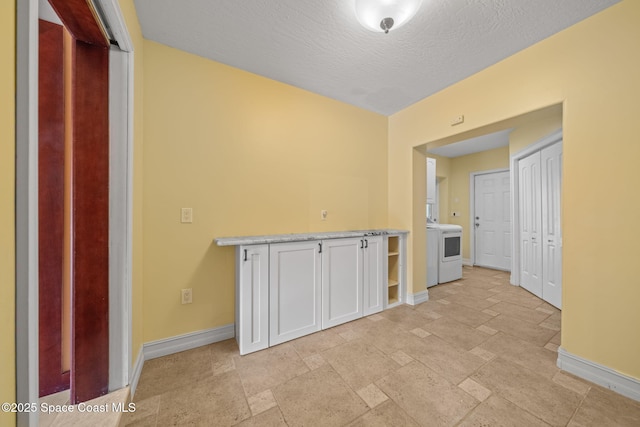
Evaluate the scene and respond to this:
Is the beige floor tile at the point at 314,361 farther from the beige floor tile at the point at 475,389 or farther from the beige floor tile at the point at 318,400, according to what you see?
the beige floor tile at the point at 475,389

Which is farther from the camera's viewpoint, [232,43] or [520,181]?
[520,181]

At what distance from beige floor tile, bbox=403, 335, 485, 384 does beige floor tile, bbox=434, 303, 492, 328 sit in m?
0.59

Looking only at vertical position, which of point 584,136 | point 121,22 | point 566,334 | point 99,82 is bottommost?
point 566,334

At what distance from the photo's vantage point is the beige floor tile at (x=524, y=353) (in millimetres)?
1741

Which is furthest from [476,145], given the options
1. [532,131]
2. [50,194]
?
[50,194]

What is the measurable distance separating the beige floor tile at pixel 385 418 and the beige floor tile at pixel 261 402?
493 mm

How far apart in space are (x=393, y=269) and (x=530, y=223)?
2271 millimetres

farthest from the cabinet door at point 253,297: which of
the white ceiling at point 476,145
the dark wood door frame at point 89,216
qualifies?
the white ceiling at point 476,145

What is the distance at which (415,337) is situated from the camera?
7.09 ft

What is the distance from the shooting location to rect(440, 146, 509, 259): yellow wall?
4.95 metres

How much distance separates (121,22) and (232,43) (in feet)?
2.77

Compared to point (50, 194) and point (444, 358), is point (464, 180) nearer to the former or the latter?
point (444, 358)

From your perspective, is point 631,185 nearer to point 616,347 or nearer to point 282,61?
point 616,347

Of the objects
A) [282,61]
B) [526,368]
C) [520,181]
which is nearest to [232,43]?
[282,61]
